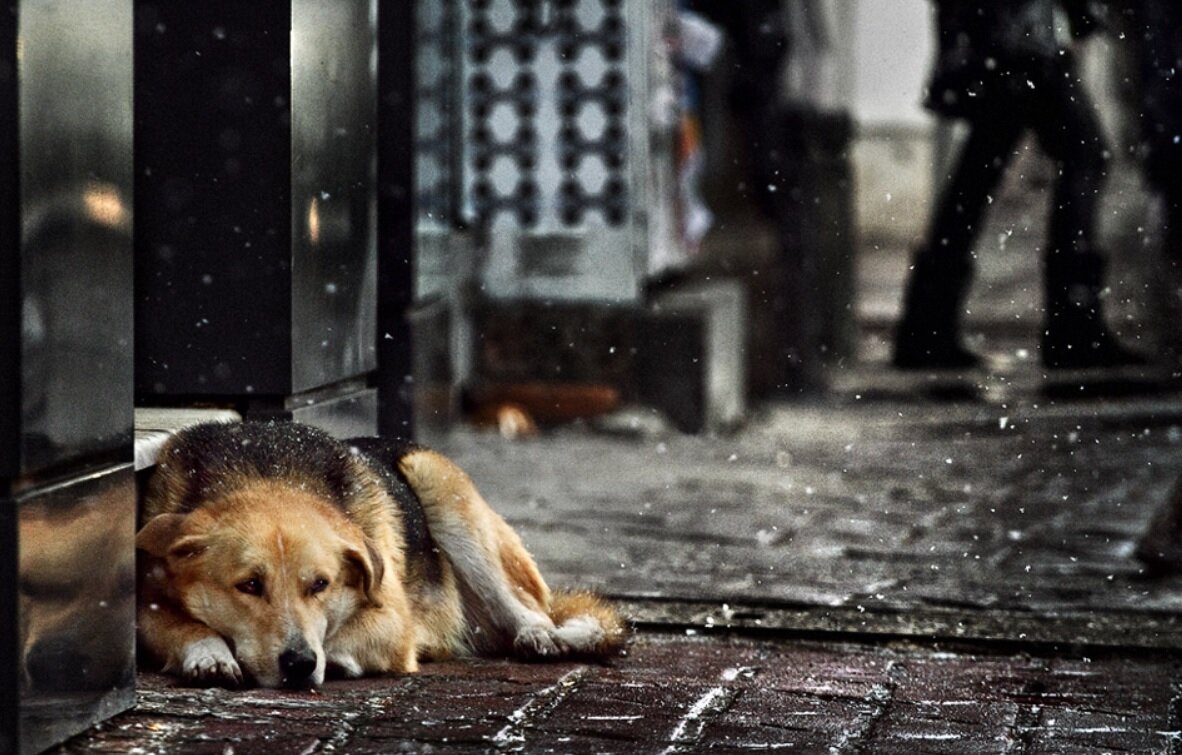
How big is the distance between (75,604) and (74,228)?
2.41 feet

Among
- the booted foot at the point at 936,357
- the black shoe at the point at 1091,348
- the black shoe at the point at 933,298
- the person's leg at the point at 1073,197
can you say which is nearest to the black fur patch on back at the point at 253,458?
the person's leg at the point at 1073,197

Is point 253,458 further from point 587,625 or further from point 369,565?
point 587,625

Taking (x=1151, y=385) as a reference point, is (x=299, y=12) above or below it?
above

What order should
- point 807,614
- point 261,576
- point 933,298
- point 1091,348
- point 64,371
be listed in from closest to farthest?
point 64,371, point 261,576, point 807,614, point 1091,348, point 933,298

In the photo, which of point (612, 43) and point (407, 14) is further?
point (612, 43)

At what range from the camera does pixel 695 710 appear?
13.5 feet

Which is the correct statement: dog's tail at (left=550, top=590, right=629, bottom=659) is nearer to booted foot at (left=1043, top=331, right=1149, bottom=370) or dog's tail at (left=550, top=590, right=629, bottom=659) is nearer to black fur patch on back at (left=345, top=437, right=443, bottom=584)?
black fur patch on back at (left=345, top=437, right=443, bottom=584)

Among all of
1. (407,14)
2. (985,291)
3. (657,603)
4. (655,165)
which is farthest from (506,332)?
(985,291)

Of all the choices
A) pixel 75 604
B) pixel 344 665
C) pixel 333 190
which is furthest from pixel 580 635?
pixel 333 190

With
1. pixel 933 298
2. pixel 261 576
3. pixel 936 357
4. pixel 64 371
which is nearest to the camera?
pixel 64 371

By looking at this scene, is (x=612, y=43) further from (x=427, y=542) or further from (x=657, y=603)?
(x=427, y=542)

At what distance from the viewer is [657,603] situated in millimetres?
5699

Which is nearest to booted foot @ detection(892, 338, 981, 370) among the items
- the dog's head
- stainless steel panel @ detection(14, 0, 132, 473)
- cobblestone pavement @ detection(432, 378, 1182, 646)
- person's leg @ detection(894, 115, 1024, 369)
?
person's leg @ detection(894, 115, 1024, 369)

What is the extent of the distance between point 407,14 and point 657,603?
7.75 ft
